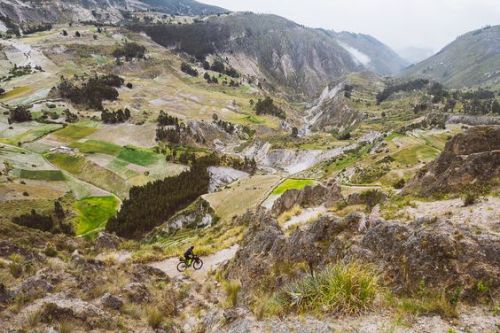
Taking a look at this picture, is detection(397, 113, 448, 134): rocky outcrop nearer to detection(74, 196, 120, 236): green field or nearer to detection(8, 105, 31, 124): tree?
detection(74, 196, 120, 236): green field

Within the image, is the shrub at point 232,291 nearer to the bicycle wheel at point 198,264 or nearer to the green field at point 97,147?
the bicycle wheel at point 198,264

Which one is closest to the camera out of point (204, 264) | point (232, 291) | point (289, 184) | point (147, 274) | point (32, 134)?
point (232, 291)

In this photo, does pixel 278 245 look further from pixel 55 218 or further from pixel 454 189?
pixel 55 218

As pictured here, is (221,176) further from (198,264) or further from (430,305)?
(430,305)

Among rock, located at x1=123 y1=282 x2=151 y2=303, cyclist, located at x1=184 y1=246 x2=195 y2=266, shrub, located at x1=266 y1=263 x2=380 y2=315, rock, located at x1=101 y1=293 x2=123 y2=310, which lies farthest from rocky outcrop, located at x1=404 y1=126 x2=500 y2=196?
rock, located at x1=101 y1=293 x2=123 y2=310

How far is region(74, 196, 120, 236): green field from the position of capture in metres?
79.4

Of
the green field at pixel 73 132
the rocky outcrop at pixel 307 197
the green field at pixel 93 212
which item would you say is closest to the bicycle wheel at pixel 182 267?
the rocky outcrop at pixel 307 197

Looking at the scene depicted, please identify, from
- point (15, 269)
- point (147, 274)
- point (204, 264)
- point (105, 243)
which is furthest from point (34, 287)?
point (105, 243)

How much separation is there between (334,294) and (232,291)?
8.49m

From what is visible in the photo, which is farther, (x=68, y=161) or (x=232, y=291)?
(x=68, y=161)

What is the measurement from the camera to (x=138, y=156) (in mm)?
122625

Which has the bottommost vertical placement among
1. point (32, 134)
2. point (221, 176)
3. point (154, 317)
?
point (32, 134)

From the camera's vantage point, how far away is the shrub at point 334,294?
10195 mm

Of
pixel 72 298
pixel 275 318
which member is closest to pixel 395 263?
pixel 275 318
